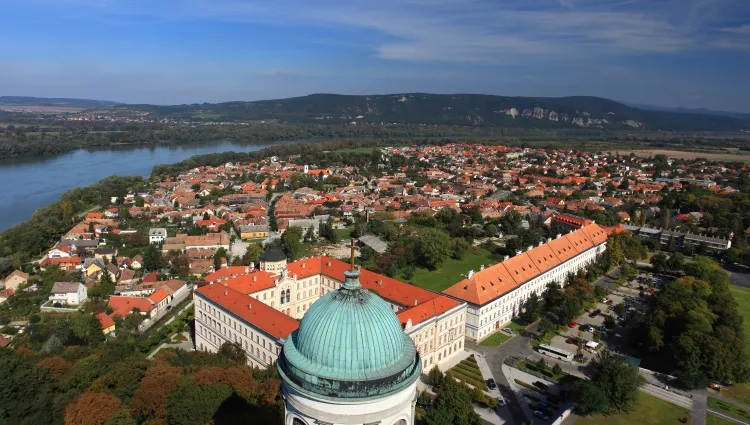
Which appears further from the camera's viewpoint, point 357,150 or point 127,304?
point 357,150

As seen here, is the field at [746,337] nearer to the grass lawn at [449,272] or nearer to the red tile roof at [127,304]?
the grass lawn at [449,272]

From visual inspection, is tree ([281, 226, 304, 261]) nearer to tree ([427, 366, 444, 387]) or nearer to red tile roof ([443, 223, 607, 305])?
red tile roof ([443, 223, 607, 305])

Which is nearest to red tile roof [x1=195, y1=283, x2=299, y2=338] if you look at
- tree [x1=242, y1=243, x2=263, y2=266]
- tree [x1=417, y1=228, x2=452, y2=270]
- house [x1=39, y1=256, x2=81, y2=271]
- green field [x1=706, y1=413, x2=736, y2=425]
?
tree [x1=242, y1=243, x2=263, y2=266]

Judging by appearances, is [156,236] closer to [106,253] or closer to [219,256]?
[106,253]


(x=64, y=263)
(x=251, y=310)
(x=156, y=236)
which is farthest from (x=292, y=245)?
(x=251, y=310)

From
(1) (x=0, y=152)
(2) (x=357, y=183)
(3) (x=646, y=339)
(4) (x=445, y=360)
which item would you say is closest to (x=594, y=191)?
(2) (x=357, y=183)
